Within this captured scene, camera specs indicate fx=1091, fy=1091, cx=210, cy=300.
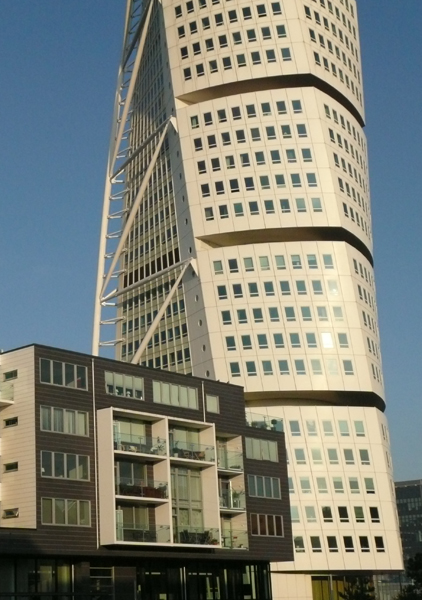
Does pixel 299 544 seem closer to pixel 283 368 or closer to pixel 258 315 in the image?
pixel 283 368

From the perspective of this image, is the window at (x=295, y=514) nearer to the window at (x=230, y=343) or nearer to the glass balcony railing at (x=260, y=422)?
the window at (x=230, y=343)

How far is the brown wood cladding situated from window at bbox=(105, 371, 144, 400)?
34 cm

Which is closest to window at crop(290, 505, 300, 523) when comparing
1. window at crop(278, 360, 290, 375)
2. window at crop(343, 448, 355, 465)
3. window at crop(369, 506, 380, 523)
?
window at crop(343, 448, 355, 465)

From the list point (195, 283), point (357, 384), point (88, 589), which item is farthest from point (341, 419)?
point (88, 589)

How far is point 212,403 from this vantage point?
7438cm

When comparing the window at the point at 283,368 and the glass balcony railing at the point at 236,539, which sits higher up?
the window at the point at 283,368

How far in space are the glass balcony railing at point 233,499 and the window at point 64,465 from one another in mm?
12529

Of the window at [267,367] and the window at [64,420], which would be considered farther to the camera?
the window at [267,367]

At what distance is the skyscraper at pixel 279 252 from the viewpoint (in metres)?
104

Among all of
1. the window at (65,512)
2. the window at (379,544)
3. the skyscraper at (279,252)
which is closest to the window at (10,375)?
the window at (65,512)

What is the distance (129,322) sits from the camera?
123m

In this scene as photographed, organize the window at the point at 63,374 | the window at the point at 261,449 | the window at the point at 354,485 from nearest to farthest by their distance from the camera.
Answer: the window at the point at 63,374 < the window at the point at 261,449 < the window at the point at 354,485

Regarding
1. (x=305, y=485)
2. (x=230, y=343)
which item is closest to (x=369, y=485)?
(x=305, y=485)

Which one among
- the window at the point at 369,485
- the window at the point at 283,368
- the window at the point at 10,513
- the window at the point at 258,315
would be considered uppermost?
the window at the point at 258,315
